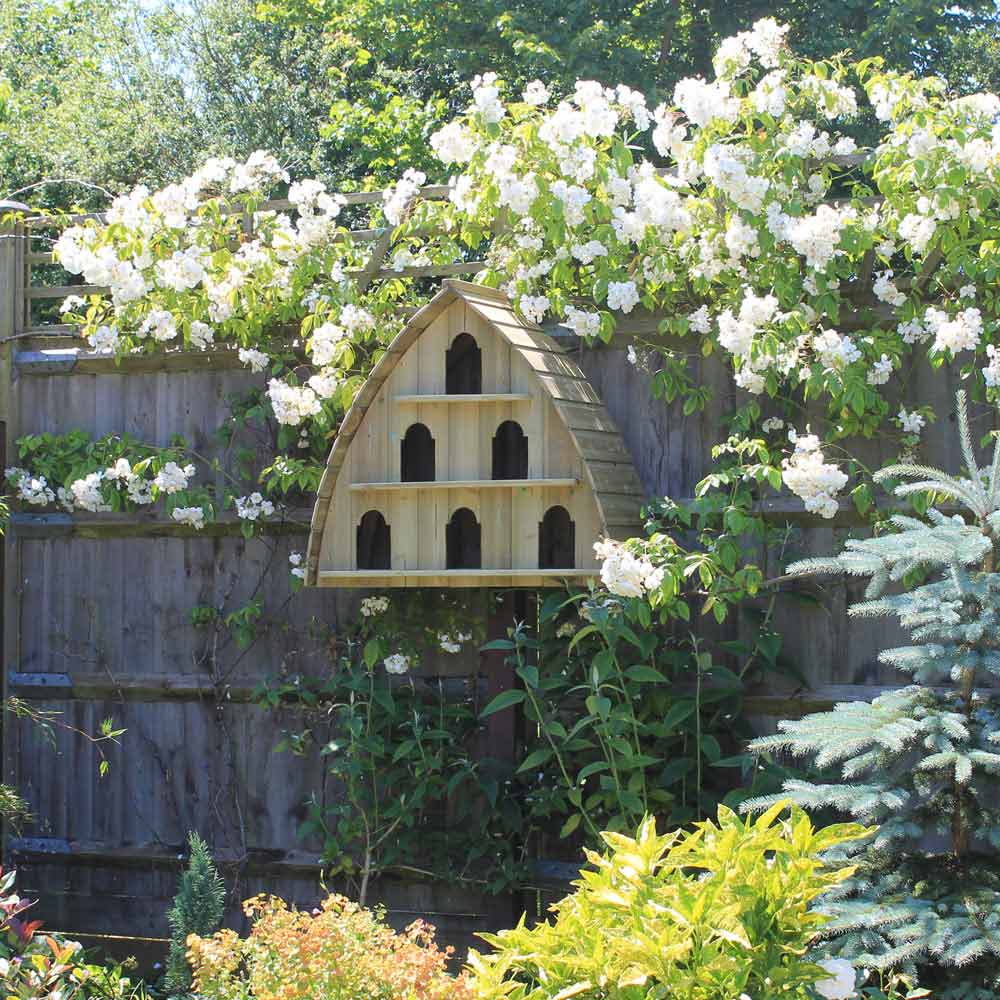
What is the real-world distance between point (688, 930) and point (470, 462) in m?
2.08

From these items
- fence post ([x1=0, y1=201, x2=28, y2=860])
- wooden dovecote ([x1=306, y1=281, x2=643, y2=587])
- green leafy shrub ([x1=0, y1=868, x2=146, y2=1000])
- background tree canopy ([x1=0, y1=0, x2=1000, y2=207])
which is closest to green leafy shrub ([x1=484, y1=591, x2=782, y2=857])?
wooden dovecote ([x1=306, y1=281, x2=643, y2=587])

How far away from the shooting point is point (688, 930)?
2.87m

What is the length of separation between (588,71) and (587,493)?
28.1 feet

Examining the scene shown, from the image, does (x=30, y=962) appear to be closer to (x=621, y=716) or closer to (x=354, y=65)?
(x=621, y=716)

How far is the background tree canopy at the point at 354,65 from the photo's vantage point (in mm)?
12023

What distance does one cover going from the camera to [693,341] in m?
4.86

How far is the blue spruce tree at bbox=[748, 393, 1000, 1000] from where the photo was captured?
339 centimetres

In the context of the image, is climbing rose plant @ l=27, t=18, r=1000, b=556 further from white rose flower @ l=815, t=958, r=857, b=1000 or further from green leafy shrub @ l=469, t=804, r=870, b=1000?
white rose flower @ l=815, t=958, r=857, b=1000

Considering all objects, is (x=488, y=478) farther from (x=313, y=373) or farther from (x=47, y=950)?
(x=47, y=950)

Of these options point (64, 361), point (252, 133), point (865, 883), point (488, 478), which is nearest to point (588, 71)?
point (252, 133)

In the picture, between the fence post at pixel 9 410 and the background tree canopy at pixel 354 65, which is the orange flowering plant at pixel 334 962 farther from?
the background tree canopy at pixel 354 65

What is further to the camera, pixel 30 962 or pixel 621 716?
pixel 621 716

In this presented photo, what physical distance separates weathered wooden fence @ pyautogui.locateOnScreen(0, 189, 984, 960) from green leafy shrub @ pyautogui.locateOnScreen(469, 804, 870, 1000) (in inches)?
79.3

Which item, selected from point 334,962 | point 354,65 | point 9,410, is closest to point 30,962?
point 334,962
